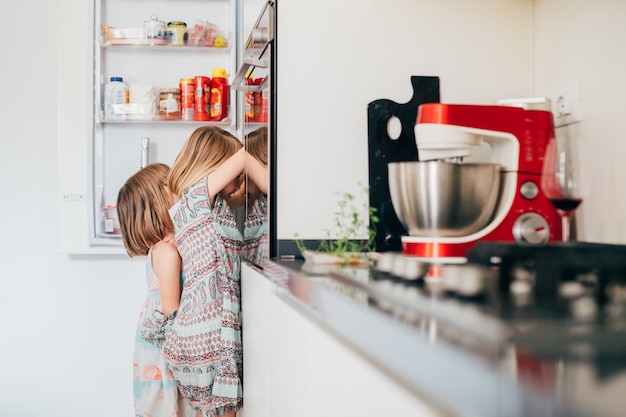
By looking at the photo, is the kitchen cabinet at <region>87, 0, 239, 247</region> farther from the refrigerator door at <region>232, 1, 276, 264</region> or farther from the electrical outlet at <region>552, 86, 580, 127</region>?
the electrical outlet at <region>552, 86, 580, 127</region>

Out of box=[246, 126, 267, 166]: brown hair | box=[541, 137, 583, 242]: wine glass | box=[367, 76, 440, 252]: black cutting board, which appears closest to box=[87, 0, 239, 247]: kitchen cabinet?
box=[246, 126, 267, 166]: brown hair

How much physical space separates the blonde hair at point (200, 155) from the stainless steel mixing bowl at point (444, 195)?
4.07ft

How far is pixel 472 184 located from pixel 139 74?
2.27 m

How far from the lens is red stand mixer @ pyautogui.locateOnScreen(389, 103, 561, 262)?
1.44m

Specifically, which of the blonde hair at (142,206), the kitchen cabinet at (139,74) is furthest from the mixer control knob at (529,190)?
the kitchen cabinet at (139,74)

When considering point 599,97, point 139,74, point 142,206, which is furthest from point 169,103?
point 599,97

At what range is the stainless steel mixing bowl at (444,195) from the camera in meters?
1.43

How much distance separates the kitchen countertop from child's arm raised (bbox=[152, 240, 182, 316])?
193cm

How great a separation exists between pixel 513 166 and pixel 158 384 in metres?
1.69

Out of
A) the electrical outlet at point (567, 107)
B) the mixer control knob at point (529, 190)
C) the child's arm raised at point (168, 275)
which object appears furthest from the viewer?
the child's arm raised at point (168, 275)

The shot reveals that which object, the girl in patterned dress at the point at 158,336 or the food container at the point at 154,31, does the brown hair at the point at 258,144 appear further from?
the food container at the point at 154,31

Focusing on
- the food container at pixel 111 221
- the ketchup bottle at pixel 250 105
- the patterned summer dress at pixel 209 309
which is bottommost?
the patterned summer dress at pixel 209 309

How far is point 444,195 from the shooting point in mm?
1430

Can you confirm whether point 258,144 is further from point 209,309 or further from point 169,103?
point 169,103
